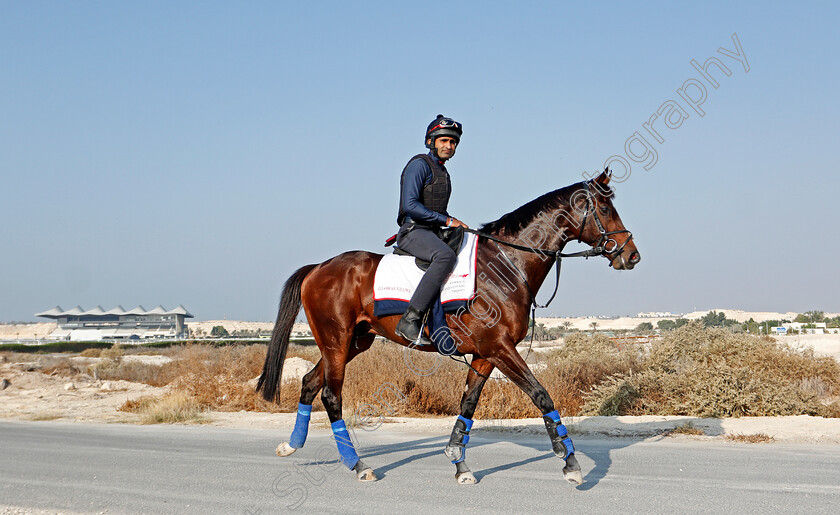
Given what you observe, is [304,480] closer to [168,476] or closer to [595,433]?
[168,476]

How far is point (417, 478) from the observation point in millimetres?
6730

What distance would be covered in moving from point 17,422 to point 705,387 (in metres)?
13.6

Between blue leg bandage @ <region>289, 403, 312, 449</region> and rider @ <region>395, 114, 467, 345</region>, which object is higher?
rider @ <region>395, 114, 467, 345</region>

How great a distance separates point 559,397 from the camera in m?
14.0

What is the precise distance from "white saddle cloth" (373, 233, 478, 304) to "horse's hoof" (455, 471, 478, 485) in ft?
5.55

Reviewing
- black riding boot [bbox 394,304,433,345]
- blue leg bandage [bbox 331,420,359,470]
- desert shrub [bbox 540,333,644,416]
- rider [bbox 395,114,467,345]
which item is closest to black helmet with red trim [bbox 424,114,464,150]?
rider [bbox 395,114,467,345]

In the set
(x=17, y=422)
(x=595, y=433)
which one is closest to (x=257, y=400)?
(x=17, y=422)

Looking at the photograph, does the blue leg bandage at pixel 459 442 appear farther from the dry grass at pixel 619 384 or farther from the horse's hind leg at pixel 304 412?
the dry grass at pixel 619 384

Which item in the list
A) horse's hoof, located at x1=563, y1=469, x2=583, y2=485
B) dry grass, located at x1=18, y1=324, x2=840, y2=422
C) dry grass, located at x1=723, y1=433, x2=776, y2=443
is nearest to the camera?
horse's hoof, located at x1=563, y1=469, x2=583, y2=485

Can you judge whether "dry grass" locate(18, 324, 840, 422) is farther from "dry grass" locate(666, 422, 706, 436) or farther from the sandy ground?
"dry grass" locate(666, 422, 706, 436)

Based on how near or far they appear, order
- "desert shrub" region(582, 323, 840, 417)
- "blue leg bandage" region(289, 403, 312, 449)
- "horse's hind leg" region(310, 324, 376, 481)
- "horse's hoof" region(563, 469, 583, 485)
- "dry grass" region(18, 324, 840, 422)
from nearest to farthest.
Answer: "horse's hoof" region(563, 469, 583, 485)
"horse's hind leg" region(310, 324, 376, 481)
"blue leg bandage" region(289, 403, 312, 449)
"desert shrub" region(582, 323, 840, 417)
"dry grass" region(18, 324, 840, 422)

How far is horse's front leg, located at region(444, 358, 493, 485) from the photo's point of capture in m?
6.60

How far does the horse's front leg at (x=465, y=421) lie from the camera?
6602 millimetres

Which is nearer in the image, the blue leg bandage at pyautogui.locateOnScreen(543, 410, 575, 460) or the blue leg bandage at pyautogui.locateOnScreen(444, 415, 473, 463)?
the blue leg bandage at pyautogui.locateOnScreen(543, 410, 575, 460)
